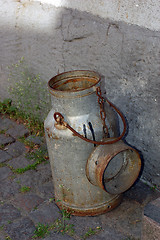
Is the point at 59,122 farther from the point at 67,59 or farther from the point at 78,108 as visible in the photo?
the point at 67,59

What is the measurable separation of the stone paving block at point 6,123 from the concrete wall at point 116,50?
1.05 meters

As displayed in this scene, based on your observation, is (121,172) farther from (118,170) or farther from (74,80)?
(74,80)

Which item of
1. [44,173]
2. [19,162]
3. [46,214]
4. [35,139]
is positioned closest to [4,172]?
[19,162]

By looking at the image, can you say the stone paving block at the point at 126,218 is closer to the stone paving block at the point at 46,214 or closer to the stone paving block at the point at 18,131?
the stone paving block at the point at 46,214

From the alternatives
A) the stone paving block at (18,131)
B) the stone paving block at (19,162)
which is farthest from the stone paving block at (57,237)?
the stone paving block at (18,131)

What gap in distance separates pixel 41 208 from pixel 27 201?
21cm

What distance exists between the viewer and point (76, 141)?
2676 mm

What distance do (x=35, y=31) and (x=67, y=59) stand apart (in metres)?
0.67

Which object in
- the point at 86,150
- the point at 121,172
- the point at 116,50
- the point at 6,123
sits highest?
the point at 116,50

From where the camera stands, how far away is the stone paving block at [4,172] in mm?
3662

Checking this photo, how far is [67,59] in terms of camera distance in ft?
12.5

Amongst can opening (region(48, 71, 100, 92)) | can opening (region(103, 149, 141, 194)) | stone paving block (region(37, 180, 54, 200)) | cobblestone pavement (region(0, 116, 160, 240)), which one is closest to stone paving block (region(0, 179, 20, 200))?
cobblestone pavement (region(0, 116, 160, 240))

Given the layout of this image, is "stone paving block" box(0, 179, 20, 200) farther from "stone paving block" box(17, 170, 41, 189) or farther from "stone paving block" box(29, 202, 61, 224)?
"stone paving block" box(29, 202, 61, 224)

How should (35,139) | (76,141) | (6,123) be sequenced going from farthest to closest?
1. (6,123)
2. (35,139)
3. (76,141)
